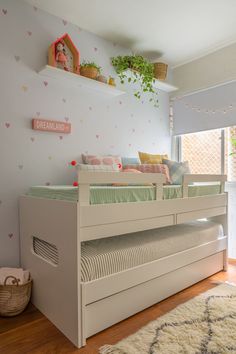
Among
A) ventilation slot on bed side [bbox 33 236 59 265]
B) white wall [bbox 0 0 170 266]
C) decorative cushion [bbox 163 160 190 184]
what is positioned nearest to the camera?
ventilation slot on bed side [bbox 33 236 59 265]

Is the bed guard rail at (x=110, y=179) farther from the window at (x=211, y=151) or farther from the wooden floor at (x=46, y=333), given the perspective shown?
the window at (x=211, y=151)

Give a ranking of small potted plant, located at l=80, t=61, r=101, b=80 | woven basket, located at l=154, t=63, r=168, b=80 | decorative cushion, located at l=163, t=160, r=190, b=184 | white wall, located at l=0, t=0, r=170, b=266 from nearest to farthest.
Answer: white wall, located at l=0, t=0, r=170, b=266 < small potted plant, located at l=80, t=61, r=101, b=80 < decorative cushion, located at l=163, t=160, r=190, b=184 < woven basket, located at l=154, t=63, r=168, b=80

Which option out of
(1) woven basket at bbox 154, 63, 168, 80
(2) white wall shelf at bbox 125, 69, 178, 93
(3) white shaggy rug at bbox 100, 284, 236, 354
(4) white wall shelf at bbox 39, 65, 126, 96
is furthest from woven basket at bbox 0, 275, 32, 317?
(1) woven basket at bbox 154, 63, 168, 80

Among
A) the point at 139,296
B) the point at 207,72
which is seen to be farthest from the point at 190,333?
the point at 207,72

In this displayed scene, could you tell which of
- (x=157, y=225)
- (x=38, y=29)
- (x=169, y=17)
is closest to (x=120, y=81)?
(x=169, y=17)

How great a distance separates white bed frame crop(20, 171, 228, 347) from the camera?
130 centimetres

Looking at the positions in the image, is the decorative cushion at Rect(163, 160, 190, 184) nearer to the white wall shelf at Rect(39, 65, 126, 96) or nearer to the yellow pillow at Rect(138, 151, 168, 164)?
the yellow pillow at Rect(138, 151, 168, 164)

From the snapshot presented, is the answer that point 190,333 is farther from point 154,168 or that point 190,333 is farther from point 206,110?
point 206,110

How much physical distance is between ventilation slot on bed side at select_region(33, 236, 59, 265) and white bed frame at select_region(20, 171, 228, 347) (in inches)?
1.3

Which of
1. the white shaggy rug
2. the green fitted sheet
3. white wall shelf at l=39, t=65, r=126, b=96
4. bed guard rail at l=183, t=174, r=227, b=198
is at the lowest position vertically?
the white shaggy rug

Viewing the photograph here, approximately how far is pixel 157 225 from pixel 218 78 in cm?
190

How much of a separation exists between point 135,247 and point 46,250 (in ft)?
1.86

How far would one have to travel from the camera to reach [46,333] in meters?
1.41

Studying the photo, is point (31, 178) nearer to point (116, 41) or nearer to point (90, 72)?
point (90, 72)
